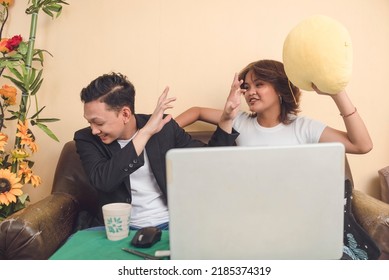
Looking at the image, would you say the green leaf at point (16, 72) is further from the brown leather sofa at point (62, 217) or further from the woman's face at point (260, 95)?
the woman's face at point (260, 95)

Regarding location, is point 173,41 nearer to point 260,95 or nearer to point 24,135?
point 260,95

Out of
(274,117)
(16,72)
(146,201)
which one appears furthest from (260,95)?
(16,72)

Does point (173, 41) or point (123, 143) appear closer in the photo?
point (123, 143)

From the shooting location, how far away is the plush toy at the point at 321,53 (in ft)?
3.05

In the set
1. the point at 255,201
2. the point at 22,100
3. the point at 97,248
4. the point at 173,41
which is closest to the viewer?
the point at 255,201

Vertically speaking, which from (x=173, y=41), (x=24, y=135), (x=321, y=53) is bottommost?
(x=24, y=135)

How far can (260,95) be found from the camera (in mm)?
1507

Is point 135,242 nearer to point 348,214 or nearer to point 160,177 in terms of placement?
point 160,177

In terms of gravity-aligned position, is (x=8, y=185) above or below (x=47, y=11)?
below

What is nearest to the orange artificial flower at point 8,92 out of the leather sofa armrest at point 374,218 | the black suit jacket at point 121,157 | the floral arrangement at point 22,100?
the floral arrangement at point 22,100

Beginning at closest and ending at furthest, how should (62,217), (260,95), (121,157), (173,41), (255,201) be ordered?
1. (255,201)
2. (121,157)
3. (62,217)
4. (260,95)
5. (173,41)

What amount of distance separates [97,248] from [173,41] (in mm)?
1265

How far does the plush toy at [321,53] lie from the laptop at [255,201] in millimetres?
Result: 403
